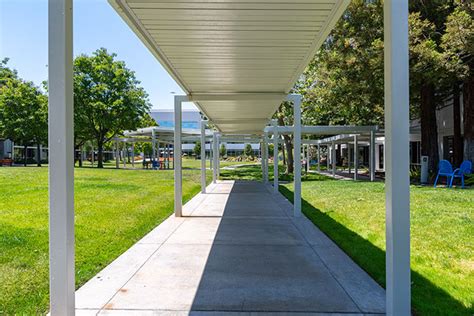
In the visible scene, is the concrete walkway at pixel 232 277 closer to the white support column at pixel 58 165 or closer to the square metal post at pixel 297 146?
the white support column at pixel 58 165

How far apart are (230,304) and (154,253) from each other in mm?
2442

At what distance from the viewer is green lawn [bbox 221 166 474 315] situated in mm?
4457

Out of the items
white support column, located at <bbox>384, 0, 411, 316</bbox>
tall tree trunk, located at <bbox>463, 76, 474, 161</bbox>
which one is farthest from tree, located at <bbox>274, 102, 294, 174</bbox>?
white support column, located at <bbox>384, 0, 411, 316</bbox>

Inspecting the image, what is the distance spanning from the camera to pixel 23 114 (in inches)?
1503

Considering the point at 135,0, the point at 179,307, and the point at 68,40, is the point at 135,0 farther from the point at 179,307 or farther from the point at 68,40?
the point at 179,307

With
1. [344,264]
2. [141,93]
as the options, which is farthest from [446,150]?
[141,93]

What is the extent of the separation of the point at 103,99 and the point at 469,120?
30730 millimetres

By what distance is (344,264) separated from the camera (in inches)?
222

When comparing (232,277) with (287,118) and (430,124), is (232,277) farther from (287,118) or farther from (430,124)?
(287,118)

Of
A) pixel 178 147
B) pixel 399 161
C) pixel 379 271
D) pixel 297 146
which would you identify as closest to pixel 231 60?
pixel 297 146

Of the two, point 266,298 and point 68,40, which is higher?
point 68,40

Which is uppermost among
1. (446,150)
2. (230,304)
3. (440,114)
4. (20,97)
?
(20,97)

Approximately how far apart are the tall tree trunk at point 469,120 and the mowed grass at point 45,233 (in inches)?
480

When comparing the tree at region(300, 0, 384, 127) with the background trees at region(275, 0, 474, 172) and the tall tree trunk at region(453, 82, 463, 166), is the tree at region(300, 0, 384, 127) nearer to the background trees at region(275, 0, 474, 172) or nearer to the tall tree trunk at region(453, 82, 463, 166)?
the background trees at region(275, 0, 474, 172)
